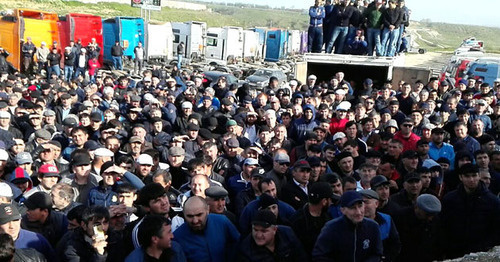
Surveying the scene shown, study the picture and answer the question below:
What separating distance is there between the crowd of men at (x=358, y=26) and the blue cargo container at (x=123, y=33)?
43.1ft

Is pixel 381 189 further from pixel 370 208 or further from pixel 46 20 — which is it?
pixel 46 20

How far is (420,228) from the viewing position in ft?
17.4

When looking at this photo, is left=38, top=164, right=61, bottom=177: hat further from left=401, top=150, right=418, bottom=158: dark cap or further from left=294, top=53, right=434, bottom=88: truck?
left=294, top=53, right=434, bottom=88: truck

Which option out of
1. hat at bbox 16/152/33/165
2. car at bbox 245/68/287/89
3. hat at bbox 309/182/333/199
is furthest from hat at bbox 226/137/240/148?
car at bbox 245/68/287/89

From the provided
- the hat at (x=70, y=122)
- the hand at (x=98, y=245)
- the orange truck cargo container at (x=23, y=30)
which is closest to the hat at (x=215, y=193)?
the hand at (x=98, y=245)

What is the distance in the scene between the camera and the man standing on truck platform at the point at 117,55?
24.4 m

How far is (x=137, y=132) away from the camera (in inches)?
331

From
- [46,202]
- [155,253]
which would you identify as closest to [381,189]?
[155,253]

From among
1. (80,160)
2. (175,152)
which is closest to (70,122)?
(175,152)

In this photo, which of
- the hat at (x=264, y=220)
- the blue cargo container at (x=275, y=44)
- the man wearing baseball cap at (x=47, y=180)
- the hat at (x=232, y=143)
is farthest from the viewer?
the blue cargo container at (x=275, y=44)

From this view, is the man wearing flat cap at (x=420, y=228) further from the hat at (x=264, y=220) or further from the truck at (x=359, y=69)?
the truck at (x=359, y=69)

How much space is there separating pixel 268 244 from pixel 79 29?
890 inches

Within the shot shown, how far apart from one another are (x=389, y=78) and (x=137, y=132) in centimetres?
820

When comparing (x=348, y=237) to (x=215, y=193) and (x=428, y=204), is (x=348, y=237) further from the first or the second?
(x=215, y=193)
